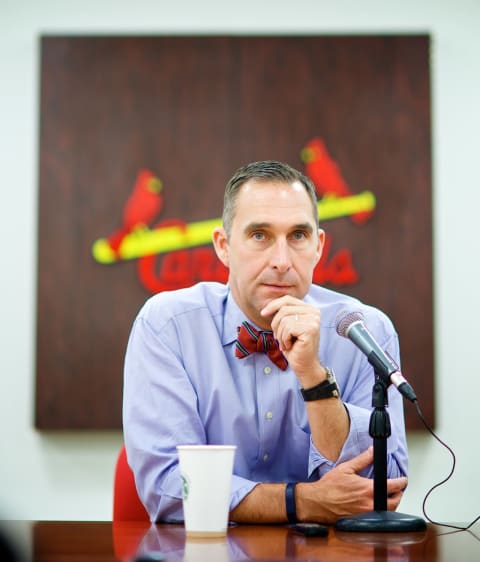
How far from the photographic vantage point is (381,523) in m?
1.51

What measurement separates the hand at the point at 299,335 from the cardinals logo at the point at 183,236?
1.62 metres

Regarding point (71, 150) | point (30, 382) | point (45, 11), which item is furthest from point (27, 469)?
point (45, 11)

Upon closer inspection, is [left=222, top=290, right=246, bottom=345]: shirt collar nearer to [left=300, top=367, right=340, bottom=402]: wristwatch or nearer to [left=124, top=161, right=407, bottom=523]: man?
[left=124, top=161, right=407, bottom=523]: man

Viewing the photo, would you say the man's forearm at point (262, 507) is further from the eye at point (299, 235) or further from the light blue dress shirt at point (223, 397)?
A: the eye at point (299, 235)

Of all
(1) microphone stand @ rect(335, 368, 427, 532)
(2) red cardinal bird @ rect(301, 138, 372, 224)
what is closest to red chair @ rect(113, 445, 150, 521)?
(1) microphone stand @ rect(335, 368, 427, 532)

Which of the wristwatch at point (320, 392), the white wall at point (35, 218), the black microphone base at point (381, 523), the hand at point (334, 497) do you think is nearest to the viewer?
the black microphone base at point (381, 523)

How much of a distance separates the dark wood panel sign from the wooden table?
188 centimetres

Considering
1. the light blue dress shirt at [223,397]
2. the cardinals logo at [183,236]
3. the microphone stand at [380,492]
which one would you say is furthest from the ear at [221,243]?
the cardinals logo at [183,236]

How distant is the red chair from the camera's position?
2096mm

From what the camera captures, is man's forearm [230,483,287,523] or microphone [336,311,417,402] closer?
microphone [336,311,417,402]

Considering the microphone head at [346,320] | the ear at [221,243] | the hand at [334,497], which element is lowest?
the hand at [334,497]

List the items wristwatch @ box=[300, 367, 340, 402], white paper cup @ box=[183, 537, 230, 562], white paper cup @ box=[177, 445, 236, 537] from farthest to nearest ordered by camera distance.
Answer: wristwatch @ box=[300, 367, 340, 402] → white paper cup @ box=[177, 445, 236, 537] → white paper cup @ box=[183, 537, 230, 562]

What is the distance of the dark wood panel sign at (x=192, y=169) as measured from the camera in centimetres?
347

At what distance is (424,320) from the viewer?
11.3ft
